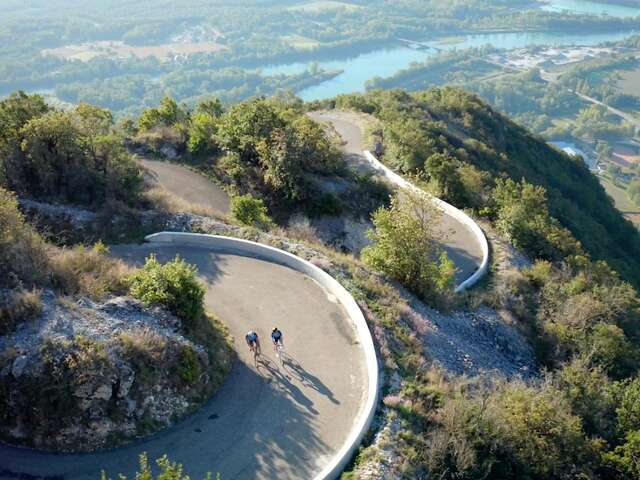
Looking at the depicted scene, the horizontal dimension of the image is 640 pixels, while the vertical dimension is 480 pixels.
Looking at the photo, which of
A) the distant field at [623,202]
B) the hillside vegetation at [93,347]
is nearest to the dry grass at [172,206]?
the hillside vegetation at [93,347]

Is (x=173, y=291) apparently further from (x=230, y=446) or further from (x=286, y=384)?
(x=230, y=446)

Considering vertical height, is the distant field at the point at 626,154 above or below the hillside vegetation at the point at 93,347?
below

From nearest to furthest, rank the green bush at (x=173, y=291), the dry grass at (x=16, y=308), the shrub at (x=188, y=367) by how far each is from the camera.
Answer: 1. the dry grass at (x=16, y=308)
2. the shrub at (x=188, y=367)
3. the green bush at (x=173, y=291)

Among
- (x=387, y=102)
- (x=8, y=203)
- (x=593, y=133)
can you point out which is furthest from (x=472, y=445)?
(x=593, y=133)

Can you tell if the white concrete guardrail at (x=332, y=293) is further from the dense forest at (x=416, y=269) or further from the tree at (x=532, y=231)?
the tree at (x=532, y=231)

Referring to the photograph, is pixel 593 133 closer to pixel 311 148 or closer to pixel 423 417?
pixel 311 148

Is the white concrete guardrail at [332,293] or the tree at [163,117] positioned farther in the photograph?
the tree at [163,117]

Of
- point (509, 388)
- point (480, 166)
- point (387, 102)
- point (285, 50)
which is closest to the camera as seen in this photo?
point (509, 388)
